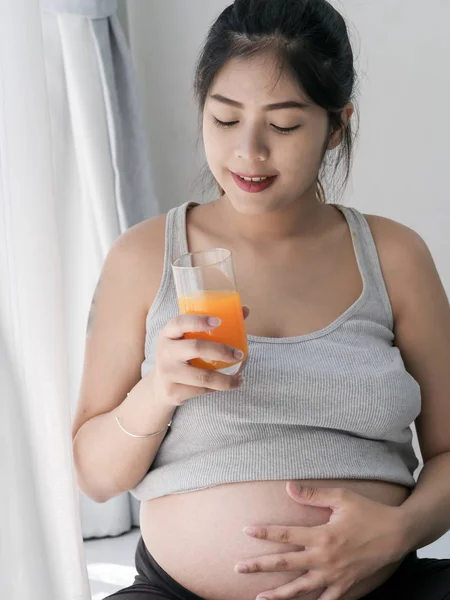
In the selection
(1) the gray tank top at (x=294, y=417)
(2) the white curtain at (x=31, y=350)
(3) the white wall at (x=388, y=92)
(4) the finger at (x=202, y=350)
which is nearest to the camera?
(4) the finger at (x=202, y=350)

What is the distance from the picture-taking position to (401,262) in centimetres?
157

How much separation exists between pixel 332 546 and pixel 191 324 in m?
0.42

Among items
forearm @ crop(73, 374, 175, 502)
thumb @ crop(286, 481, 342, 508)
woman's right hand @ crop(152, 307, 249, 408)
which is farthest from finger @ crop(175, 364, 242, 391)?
thumb @ crop(286, 481, 342, 508)

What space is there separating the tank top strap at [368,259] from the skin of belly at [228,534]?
33cm

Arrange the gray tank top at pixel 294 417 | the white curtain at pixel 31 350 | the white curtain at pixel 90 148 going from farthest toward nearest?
the white curtain at pixel 90 148
the gray tank top at pixel 294 417
the white curtain at pixel 31 350

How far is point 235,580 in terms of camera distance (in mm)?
1345

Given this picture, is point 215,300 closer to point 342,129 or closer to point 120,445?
point 120,445

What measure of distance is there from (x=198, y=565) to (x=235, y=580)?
62mm

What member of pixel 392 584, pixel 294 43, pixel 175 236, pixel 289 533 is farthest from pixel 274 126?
pixel 392 584

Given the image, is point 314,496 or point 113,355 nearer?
point 314,496

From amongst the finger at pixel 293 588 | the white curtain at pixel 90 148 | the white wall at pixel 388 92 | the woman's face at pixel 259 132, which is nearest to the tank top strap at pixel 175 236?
the woman's face at pixel 259 132

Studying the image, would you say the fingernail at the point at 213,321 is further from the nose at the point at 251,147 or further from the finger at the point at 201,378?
the nose at the point at 251,147

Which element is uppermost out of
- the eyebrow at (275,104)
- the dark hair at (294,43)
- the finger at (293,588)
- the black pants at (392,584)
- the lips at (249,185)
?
the dark hair at (294,43)

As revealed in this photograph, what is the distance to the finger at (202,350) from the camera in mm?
1157
